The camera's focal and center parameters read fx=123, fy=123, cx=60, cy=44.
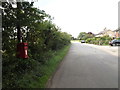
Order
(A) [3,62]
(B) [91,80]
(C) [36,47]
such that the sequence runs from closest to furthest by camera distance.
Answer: (A) [3,62] < (B) [91,80] < (C) [36,47]

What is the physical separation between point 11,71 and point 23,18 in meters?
2.11

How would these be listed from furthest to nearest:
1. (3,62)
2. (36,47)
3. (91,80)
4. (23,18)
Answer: (36,47) < (91,80) < (23,18) < (3,62)

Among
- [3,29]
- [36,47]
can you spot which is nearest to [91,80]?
[36,47]

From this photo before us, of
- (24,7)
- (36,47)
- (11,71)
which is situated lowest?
(11,71)

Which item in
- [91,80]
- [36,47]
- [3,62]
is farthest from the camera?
[36,47]

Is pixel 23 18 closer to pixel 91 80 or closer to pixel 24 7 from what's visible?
pixel 24 7

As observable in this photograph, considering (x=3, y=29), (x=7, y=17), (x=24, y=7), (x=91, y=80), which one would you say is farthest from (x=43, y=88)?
(x=24, y=7)

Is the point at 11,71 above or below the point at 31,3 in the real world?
below

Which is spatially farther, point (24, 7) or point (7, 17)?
point (24, 7)

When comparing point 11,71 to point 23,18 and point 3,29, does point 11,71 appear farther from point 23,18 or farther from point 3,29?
point 23,18

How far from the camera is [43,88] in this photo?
14.4 feet

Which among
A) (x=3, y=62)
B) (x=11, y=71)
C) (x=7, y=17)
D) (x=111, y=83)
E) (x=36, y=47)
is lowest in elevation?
(x=111, y=83)

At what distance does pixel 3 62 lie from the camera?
171 inches

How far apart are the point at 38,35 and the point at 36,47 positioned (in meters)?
0.67
